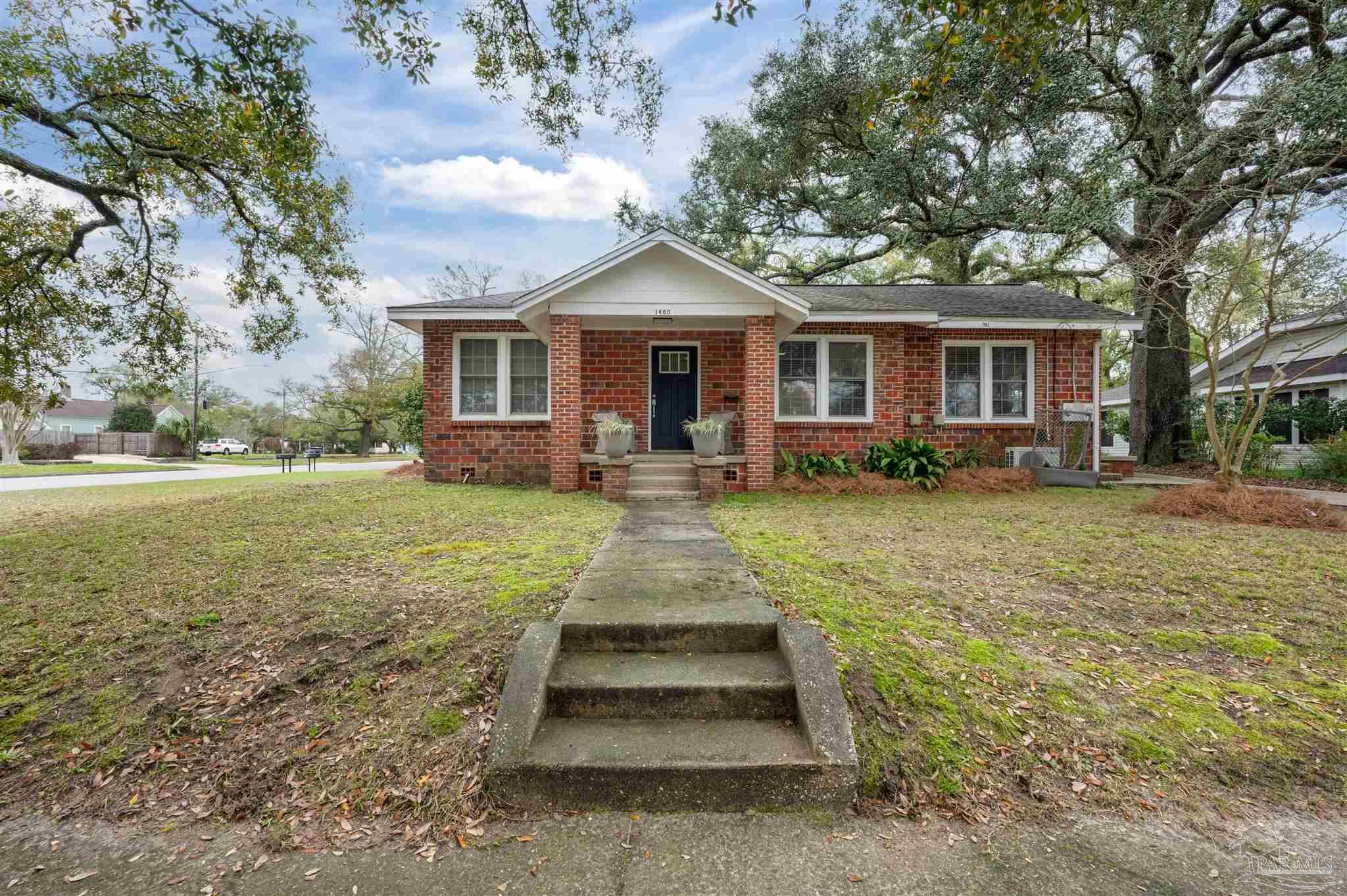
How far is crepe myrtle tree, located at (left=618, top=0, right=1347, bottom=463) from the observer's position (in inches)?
402

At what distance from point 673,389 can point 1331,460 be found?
14523 mm

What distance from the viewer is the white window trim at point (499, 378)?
1091 centimetres

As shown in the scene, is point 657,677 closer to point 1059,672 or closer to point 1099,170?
point 1059,672

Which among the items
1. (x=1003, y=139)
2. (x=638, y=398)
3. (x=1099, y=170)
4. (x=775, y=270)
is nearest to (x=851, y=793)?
(x=638, y=398)

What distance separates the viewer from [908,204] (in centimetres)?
1457

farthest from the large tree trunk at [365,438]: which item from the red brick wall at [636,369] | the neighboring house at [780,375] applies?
the red brick wall at [636,369]

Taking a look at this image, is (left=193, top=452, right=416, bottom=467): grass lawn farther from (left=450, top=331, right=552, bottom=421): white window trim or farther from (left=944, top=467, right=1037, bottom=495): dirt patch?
(left=944, top=467, right=1037, bottom=495): dirt patch

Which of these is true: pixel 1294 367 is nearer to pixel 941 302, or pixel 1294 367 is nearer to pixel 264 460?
pixel 941 302

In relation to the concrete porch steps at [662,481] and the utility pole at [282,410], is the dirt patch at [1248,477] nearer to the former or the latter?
the concrete porch steps at [662,481]

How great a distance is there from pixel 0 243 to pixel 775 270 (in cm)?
1874

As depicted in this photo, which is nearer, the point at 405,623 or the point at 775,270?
the point at 405,623

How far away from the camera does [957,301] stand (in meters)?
12.3

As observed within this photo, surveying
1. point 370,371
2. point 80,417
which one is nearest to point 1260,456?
point 370,371

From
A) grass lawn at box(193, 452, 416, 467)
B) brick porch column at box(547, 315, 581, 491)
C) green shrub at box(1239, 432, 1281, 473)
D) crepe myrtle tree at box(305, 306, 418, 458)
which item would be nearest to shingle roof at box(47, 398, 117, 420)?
grass lawn at box(193, 452, 416, 467)
